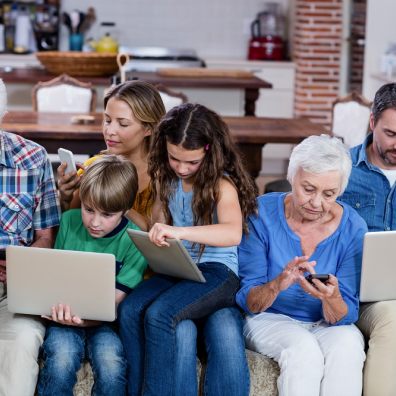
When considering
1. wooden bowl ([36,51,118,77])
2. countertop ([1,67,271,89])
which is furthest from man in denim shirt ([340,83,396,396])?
wooden bowl ([36,51,118,77])

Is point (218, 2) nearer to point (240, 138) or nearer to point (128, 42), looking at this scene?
point (128, 42)

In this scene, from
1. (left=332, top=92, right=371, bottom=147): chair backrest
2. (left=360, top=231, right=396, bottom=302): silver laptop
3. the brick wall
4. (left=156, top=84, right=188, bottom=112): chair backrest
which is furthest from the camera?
the brick wall

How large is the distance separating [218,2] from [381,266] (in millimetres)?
6338

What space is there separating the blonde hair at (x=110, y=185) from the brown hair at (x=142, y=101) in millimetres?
395

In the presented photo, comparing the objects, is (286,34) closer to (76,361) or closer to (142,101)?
(142,101)

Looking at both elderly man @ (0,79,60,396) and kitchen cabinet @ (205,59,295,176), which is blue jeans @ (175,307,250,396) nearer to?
elderly man @ (0,79,60,396)

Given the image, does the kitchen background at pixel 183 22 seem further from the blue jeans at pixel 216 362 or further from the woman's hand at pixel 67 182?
the blue jeans at pixel 216 362

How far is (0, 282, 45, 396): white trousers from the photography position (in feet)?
8.88

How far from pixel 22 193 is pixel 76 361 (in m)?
0.68

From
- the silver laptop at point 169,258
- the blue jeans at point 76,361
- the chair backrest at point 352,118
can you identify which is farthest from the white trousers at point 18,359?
the chair backrest at point 352,118

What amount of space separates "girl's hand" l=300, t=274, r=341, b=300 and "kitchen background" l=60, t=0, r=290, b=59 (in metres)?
6.40

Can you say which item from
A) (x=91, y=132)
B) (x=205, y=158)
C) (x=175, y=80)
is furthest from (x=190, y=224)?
(x=175, y=80)

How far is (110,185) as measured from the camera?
287 centimetres

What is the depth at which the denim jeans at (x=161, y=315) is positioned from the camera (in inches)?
106
